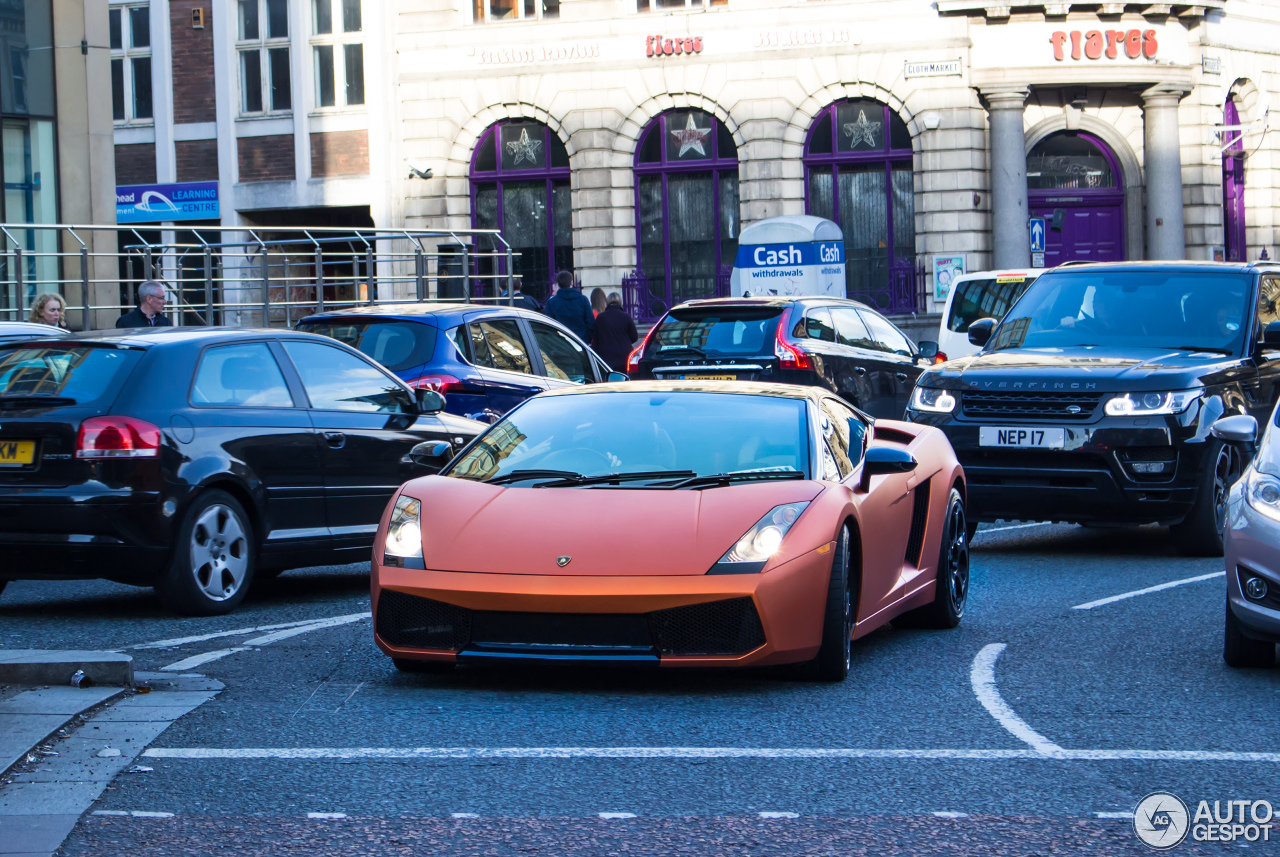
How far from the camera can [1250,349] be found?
11.7 metres

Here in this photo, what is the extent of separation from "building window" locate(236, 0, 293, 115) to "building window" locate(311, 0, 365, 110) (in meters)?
0.64

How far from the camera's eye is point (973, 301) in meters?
20.7

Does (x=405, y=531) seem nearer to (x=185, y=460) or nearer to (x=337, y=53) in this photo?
(x=185, y=460)

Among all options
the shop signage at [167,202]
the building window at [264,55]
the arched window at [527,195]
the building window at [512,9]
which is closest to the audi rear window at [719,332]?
the arched window at [527,195]

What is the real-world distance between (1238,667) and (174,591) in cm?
501

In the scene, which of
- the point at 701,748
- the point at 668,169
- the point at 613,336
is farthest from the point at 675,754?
Answer: the point at 668,169

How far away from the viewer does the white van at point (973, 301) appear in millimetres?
20375

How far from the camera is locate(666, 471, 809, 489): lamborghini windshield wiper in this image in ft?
22.7

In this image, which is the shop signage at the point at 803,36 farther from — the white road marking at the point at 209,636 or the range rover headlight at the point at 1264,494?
the range rover headlight at the point at 1264,494

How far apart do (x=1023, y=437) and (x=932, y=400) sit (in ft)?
2.32

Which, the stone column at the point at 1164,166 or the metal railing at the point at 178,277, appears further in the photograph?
the stone column at the point at 1164,166

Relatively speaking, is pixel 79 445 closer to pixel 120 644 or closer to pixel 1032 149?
pixel 120 644

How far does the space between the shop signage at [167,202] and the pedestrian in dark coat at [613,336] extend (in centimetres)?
1665

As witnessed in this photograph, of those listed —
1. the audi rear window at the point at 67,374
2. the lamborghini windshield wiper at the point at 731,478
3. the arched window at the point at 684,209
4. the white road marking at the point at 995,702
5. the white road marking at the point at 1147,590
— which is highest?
the arched window at the point at 684,209
